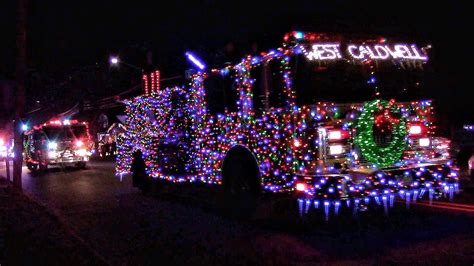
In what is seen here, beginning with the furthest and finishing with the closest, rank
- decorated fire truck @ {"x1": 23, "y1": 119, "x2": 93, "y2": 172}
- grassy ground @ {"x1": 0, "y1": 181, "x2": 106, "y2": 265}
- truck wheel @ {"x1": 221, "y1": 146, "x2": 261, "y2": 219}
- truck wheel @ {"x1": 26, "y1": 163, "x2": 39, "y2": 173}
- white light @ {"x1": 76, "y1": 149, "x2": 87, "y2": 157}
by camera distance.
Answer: truck wheel @ {"x1": 26, "y1": 163, "x2": 39, "y2": 173} → white light @ {"x1": 76, "y1": 149, "x2": 87, "y2": 157} → decorated fire truck @ {"x1": 23, "y1": 119, "x2": 93, "y2": 172} → truck wheel @ {"x1": 221, "y1": 146, "x2": 261, "y2": 219} → grassy ground @ {"x1": 0, "y1": 181, "x2": 106, "y2": 265}

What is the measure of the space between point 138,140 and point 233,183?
5380 millimetres

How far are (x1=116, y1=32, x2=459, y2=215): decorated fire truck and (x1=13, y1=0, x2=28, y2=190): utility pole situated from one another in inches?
319

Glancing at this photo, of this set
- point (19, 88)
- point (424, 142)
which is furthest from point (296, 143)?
point (19, 88)

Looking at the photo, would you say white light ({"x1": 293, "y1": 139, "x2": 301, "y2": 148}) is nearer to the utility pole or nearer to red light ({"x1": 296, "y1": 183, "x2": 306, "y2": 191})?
red light ({"x1": 296, "y1": 183, "x2": 306, "y2": 191})

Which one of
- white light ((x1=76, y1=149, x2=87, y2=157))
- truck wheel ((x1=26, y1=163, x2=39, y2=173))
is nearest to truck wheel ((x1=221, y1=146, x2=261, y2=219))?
white light ((x1=76, y1=149, x2=87, y2=157))

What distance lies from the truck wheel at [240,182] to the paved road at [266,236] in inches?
17.3

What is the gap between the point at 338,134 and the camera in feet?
27.8

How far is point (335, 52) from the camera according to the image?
8984 millimetres

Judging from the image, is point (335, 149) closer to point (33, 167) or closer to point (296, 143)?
point (296, 143)

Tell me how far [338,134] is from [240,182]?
271cm

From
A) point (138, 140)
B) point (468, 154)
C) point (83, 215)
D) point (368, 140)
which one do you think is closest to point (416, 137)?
point (368, 140)

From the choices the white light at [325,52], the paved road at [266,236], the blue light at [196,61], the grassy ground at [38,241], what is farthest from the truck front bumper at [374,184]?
the blue light at [196,61]

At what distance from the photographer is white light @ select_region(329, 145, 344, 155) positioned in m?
8.40

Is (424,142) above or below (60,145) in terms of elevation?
below
